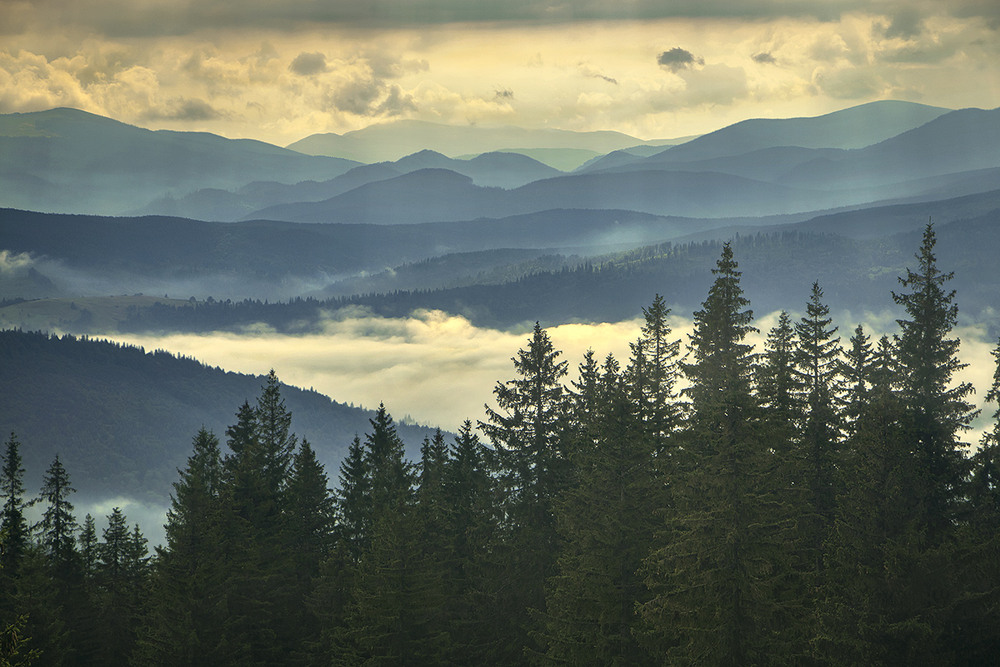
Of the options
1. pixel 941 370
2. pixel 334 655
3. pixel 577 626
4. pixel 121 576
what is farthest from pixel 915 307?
pixel 121 576

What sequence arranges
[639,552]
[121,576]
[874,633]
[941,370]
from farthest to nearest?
[121,576]
[941,370]
[639,552]
[874,633]

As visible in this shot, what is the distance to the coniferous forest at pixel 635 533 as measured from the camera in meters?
31.8

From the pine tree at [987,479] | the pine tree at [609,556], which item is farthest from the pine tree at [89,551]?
the pine tree at [987,479]

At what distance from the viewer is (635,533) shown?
39062mm

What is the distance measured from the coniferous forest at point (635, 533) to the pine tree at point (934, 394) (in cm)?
12

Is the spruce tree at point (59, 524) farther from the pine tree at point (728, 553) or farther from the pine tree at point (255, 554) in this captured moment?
the pine tree at point (728, 553)

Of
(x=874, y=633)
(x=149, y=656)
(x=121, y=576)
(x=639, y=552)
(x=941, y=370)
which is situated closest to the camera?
(x=874, y=633)

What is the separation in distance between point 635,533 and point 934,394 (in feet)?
50.8

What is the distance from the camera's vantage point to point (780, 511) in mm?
32281

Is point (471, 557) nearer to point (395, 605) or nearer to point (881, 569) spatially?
point (395, 605)

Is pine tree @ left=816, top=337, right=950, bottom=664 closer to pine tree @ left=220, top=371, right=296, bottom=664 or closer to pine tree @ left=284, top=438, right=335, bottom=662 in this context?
pine tree @ left=220, top=371, right=296, bottom=664

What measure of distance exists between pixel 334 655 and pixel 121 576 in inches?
1252

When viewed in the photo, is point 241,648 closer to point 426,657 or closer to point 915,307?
point 426,657

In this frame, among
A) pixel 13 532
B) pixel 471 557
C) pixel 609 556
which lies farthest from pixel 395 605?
pixel 13 532
